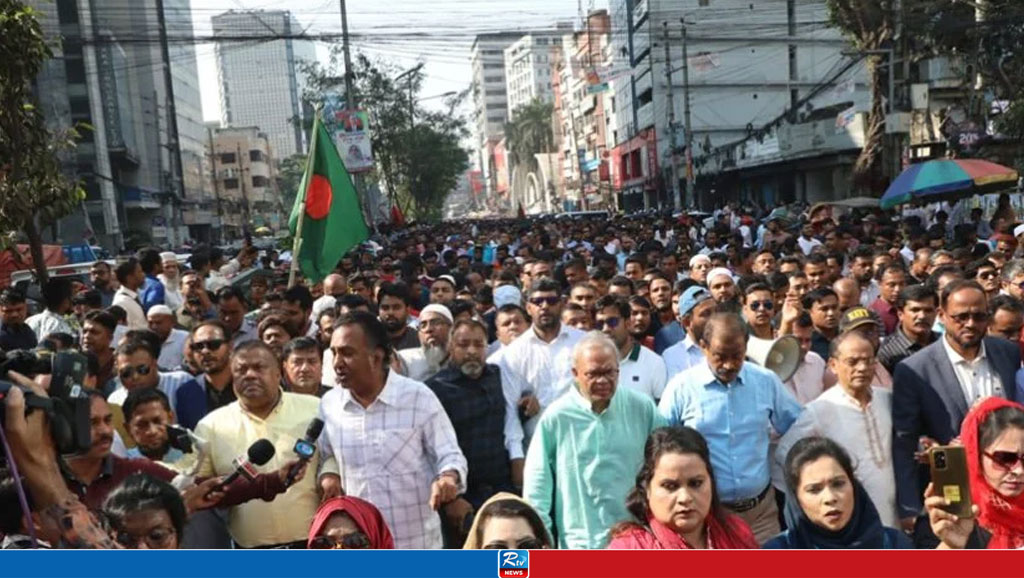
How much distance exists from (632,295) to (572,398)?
2.86m

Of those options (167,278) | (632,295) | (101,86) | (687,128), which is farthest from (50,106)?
(632,295)

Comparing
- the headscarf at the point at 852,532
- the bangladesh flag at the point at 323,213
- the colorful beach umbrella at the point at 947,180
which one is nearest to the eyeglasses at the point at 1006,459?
the headscarf at the point at 852,532

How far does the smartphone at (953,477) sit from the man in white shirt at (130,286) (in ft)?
21.9

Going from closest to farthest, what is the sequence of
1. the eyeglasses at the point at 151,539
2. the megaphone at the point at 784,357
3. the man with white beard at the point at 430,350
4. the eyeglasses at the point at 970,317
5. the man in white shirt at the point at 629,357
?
the eyeglasses at the point at 151,539, the eyeglasses at the point at 970,317, the megaphone at the point at 784,357, the man in white shirt at the point at 629,357, the man with white beard at the point at 430,350

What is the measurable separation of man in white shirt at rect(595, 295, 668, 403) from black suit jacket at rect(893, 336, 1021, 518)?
123cm

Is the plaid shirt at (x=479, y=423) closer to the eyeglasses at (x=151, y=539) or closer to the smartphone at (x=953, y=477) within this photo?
the eyeglasses at (x=151, y=539)

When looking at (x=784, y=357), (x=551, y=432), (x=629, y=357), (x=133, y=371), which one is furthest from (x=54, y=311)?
(x=784, y=357)

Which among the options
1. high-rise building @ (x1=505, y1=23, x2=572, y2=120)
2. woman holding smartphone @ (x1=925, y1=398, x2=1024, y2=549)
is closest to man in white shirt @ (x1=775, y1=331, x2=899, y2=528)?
woman holding smartphone @ (x1=925, y1=398, x2=1024, y2=549)

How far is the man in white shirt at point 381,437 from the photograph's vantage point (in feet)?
11.8

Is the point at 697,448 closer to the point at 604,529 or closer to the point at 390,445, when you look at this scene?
the point at 604,529

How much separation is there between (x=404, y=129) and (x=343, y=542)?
3600cm

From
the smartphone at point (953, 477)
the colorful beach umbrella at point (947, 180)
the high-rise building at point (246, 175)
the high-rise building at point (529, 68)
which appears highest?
the high-rise building at point (529, 68)

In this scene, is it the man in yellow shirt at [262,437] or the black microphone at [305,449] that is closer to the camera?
the black microphone at [305,449]

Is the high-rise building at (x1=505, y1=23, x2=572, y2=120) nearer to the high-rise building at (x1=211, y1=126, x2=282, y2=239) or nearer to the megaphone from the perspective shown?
the high-rise building at (x1=211, y1=126, x2=282, y2=239)
